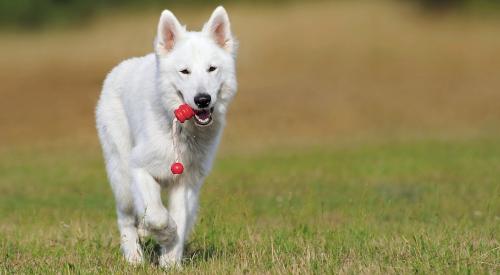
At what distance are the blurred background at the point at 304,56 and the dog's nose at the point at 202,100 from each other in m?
17.5

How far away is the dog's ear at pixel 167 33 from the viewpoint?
670cm

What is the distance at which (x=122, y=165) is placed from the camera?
7449mm

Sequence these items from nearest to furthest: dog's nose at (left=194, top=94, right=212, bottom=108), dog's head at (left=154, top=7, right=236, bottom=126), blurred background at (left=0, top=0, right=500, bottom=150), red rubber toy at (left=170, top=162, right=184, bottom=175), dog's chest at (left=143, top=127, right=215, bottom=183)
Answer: dog's nose at (left=194, top=94, right=212, bottom=108)
dog's head at (left=154, top=7, right=236, bottom=126)
red rubber toy at (left=170, top=162, right=184, bottom=175)
dog's chest at (left=143, top=127, right=215, bottom=183)
blurred background at (left=0, top=0, right=500, bottom=150)

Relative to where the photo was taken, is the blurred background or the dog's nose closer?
the dog's nose

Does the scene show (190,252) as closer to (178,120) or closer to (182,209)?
(182,209)

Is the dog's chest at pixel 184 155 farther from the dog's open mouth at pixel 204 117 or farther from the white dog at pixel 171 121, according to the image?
the dog's open mouth at pixel 204 117

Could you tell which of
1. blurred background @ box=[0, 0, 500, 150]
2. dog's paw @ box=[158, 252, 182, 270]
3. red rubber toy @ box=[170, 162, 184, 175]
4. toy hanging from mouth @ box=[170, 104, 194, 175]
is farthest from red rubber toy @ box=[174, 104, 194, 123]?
blurred background @ box=[0, 0, 500, 150]

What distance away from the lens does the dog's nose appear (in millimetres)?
6266

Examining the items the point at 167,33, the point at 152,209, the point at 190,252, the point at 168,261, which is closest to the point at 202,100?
the point at 167,33

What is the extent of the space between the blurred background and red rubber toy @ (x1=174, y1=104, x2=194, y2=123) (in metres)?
17.2

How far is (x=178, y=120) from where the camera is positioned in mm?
6598

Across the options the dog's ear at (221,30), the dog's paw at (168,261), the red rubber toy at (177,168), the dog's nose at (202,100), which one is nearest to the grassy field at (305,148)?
the dog's paw at (168,261)

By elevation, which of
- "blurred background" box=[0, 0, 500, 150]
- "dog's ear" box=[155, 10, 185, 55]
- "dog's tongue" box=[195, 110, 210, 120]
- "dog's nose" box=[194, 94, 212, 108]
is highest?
"dog's ear" box=[155, 10, 185, 55]

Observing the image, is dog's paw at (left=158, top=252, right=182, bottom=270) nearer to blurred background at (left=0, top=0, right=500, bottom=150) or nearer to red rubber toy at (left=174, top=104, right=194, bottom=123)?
red rubber toy at (left=174, top=104, right=194, bottom=123)
